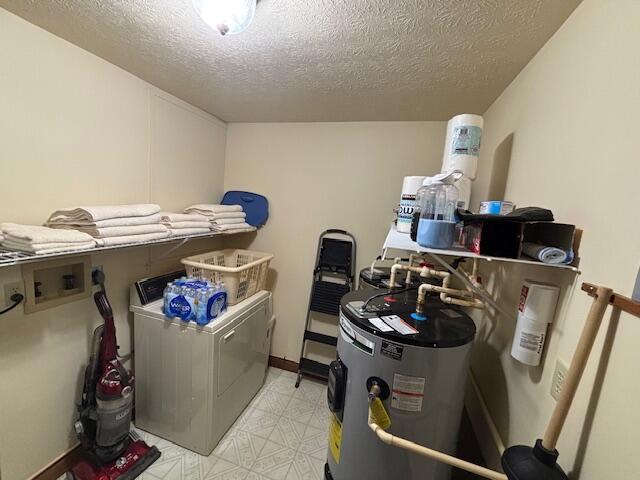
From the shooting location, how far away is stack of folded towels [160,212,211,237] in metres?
1.61

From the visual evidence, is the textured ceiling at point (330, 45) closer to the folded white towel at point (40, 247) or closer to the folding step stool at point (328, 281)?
the folded white towel at point (40, 247)

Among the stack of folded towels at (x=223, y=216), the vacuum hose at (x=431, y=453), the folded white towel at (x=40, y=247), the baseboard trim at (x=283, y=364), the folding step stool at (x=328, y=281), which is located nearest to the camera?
the vacuum hose at (x=431, y=453)

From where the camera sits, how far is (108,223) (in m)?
1.24

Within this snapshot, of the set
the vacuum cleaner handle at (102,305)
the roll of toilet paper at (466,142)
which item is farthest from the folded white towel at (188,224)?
the roll of toilet paper at (466,142)

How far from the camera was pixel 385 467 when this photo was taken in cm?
108

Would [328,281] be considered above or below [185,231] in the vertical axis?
below

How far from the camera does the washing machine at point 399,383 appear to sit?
999 mm

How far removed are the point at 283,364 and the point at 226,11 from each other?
8.30ft

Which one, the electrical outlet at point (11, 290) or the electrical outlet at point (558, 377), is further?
the electrical outlet at point (11, 290)

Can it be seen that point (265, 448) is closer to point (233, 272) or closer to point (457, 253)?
point (233, 272)

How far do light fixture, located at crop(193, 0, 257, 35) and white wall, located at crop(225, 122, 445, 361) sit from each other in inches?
54.8

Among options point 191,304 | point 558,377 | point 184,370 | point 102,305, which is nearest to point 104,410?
point 184,370

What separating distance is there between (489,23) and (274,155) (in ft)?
5.72

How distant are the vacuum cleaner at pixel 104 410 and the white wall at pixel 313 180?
127 centimetres
